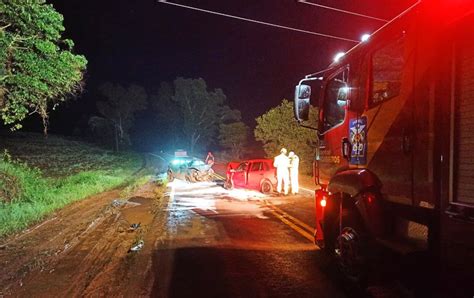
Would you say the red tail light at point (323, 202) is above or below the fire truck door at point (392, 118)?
below

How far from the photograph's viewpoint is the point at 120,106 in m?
91.4

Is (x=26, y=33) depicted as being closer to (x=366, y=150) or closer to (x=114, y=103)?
(x=366, y=150)

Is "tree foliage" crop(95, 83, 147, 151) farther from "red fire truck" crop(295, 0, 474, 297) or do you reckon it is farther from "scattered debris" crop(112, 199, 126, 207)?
"red fire truck" crop(295, 0, 474, 297)

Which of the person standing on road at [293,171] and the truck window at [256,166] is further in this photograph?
the truck window at [256,166]

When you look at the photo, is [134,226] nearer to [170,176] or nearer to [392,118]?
[392,118]

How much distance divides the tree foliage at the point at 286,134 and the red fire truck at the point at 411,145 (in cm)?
2314

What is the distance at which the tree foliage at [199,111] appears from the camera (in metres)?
78.3

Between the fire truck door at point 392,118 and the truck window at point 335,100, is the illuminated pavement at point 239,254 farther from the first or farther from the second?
the truck window at point 335,100

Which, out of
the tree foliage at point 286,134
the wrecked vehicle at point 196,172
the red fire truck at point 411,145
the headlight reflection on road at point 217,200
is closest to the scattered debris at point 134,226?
the headlight reflection on road at point 217,200

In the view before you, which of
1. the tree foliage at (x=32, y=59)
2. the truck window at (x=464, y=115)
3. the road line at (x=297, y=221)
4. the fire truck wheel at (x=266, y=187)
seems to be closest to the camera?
the truck window at (x=464, y=115)

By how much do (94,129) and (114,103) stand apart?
7768 millimetres

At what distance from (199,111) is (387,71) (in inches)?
2974

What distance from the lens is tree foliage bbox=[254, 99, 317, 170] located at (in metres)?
29.4

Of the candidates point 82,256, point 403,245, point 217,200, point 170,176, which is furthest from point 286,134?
point 403,245
